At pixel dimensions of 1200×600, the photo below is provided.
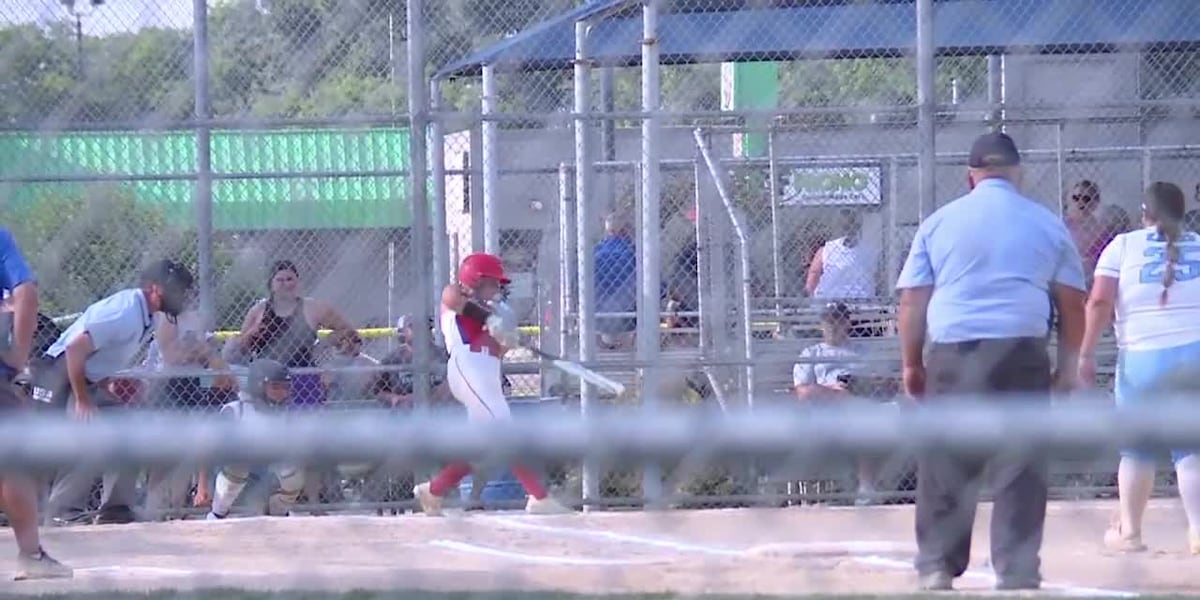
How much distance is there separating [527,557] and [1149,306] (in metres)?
2.42

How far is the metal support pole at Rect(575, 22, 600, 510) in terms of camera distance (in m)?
8.96

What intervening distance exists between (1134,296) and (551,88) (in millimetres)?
3912

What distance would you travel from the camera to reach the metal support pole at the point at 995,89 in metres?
8.92

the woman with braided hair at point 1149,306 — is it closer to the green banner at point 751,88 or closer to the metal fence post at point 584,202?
the green banner at point 751,88

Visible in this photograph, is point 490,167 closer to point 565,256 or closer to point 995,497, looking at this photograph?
point 565,256

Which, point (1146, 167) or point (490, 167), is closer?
point (490, 167)

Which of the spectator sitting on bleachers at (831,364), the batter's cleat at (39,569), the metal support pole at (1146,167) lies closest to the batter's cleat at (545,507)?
the spectator sitting on bleachers at (831,364)

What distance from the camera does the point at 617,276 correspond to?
384 inches

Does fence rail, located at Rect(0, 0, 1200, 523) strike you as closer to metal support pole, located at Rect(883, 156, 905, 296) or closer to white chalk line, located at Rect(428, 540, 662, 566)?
metal support pole, located at Rect(883, 156, 905, 296)

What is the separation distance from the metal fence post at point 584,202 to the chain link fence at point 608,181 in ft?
0.07

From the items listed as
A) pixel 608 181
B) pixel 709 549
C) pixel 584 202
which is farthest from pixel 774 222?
pixel 709 549

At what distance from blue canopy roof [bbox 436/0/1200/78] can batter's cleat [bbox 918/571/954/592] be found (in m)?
2.82

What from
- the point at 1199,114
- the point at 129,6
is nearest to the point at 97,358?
the point at 129,6

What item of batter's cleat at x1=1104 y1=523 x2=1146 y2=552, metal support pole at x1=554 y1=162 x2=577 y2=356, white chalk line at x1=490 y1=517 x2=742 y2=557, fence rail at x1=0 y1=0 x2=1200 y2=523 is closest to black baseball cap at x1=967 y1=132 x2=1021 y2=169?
white chalk line at x1=490 y1=517 x2=742 y2=557
